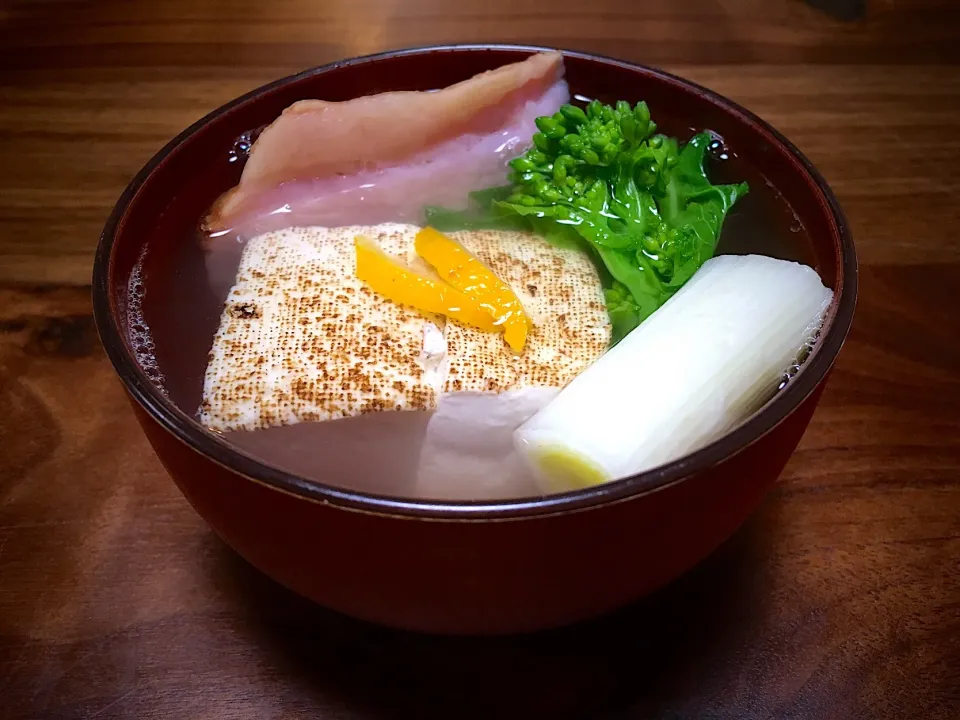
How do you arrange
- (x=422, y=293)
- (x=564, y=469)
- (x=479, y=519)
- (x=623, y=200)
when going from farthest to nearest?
(x=623, y=200) < (x=422, y=293) < (x=564, y=469) < (x=479, y=519)

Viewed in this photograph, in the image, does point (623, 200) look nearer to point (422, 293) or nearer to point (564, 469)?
point (422, 293)

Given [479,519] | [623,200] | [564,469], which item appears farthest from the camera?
[623,200]

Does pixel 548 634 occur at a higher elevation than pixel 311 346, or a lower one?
lower

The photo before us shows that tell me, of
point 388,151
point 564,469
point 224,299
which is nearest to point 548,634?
point 564,469

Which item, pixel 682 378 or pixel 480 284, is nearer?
pixel 682 378

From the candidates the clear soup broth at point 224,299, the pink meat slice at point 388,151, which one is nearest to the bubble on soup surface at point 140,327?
the clear soup broth at point 224,299

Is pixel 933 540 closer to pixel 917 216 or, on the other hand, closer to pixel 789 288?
pixel 789 288

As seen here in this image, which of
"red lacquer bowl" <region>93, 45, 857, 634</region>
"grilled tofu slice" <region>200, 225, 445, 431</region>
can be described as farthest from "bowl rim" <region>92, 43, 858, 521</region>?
"grilled tofu slice" <region>200, 225, 445, 431</region>

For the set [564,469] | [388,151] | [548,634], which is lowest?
[548,634]
